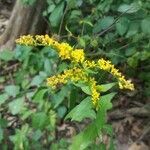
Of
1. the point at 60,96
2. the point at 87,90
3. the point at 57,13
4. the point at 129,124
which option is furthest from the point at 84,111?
the point at 129,124

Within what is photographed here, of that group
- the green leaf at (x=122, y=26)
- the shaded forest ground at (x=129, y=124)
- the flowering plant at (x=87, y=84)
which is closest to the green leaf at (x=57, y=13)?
the green leaf at (x=122, y=26)

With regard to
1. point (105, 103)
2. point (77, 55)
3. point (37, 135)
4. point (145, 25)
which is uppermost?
point (145, 25)

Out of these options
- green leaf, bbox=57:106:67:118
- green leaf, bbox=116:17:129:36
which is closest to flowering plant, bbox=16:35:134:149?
green leaf, bbox=116:17:129:36

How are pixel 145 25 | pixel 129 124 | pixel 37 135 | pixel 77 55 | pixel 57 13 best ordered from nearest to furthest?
1. pixel 77 55
2. pixel 145 25
3. pixel 57 13
4. pixel 37 135
5. pixel 129 124

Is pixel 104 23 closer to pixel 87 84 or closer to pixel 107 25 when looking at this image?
pixel 107 25

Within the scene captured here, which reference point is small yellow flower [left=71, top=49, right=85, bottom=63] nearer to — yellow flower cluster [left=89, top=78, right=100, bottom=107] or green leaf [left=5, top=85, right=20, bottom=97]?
yellow flower cluster [left=89, top=78, right=100, bottom=107]

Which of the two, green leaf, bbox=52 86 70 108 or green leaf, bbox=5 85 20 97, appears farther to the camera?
green leaf, bbox=5 85 20 97

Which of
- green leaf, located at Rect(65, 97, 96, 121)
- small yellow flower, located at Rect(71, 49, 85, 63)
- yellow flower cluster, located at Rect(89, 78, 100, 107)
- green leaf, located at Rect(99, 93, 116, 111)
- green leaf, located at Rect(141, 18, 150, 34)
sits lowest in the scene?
green leaf, located at Rect(65, 97, 96, 121)

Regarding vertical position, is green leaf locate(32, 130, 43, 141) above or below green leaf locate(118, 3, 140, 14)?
below

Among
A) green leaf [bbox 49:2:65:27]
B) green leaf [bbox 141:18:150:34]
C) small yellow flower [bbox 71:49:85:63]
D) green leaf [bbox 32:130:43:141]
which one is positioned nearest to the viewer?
small yellow flower [bbox 71:49:85:63]
